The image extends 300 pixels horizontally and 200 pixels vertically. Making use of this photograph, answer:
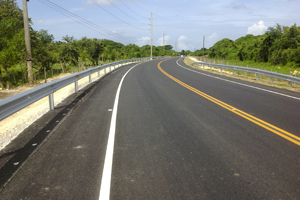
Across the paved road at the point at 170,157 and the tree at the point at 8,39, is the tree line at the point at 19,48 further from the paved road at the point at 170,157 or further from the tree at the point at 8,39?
the paved road at the point at 170,157

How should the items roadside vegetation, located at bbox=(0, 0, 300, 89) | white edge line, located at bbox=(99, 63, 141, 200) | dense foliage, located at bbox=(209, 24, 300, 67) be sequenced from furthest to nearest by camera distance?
dense foliage, located at bbox=(209, 24, 300, 67)
roadside vegetation, located at bbox=(0, 0, 300, 89)
white edge line, located at bbox=(99, 63, 141, 200)

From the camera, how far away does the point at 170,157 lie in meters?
4.43

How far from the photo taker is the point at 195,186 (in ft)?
11.4

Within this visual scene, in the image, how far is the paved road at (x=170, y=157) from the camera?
11.1 ft

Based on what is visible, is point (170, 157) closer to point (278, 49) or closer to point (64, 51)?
point (278, 49)

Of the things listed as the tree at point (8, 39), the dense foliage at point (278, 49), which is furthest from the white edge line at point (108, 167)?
the dense foliage at point (278, 49)

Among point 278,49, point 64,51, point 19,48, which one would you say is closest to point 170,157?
point 19,48

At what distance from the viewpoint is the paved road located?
338 cm

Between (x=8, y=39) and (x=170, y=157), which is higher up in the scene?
(x=8, y=39)

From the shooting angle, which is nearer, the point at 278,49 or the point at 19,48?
the point at 19,48

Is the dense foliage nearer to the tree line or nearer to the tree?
the tree line

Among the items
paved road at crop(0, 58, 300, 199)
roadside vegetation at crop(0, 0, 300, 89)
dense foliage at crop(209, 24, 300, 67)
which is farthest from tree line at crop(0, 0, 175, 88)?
dense foliage at crop(209, 24, 300, 67)

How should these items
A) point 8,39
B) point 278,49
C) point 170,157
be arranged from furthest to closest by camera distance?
point 278,49
point 8,39
point 170,157

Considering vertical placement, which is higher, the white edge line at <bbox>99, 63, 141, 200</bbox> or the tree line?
the tree line
